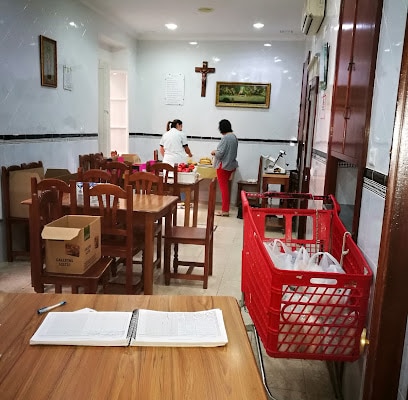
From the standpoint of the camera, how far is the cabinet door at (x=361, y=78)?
194cm

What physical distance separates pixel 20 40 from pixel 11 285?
2.40 meters

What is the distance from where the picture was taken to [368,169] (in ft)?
6.34

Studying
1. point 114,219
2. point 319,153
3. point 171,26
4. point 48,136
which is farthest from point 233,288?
point 171,26

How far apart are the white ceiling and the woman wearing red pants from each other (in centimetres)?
151

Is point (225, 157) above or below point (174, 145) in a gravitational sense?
below

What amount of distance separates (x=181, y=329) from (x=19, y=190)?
130 inches

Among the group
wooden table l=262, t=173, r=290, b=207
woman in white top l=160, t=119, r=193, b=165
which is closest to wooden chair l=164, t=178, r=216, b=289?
wooden table l=262, t=173, r=290, b=207

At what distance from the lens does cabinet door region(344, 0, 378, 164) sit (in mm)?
1940

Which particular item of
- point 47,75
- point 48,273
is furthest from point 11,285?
point 47,75

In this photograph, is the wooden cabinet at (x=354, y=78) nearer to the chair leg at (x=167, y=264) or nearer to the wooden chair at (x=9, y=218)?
the chair leg at (x=167, y=264)

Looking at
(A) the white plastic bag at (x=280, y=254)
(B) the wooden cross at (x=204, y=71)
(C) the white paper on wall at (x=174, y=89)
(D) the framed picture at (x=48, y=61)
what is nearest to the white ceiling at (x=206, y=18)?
(B) the wooden cross at (x=204, y=71)

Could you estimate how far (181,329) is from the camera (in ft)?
4.09

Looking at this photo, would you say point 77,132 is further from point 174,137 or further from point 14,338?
point 14,338

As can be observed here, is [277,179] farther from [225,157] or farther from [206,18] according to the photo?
[206,18]
